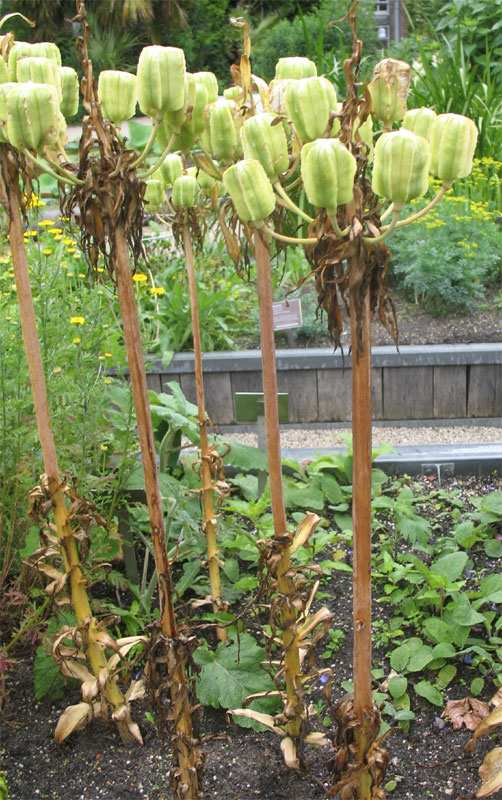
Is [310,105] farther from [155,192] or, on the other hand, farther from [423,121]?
[155,192]

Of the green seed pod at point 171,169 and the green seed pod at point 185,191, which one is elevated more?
the green seed pod at point 171,169

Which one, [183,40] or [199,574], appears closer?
[199,574]

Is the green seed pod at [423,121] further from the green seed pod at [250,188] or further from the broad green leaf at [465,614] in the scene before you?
the broad green leaf at [465,614]

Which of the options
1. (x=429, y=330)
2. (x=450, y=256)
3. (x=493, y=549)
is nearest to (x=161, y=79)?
(x=493, y=549)

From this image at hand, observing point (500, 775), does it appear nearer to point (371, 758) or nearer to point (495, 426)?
point (371, 758)

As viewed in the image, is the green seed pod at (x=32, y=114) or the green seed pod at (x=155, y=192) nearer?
the green seed pod at (x=32, y=114)

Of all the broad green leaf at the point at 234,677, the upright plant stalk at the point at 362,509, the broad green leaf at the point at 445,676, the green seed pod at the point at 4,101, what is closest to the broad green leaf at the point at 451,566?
the broad green leaf at the point at 445,676

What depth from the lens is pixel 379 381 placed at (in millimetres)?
3822

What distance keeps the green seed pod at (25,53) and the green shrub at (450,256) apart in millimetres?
3182

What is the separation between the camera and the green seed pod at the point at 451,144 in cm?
101

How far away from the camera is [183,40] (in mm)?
13828

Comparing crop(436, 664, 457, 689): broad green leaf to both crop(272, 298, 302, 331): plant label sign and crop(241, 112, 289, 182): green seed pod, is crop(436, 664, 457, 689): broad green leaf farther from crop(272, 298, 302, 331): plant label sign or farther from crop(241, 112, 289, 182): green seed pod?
crop(272, 298, 302, 331): plant label sign

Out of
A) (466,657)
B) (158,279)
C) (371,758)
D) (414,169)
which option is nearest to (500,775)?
(371,758)

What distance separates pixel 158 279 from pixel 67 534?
3.21 meters
